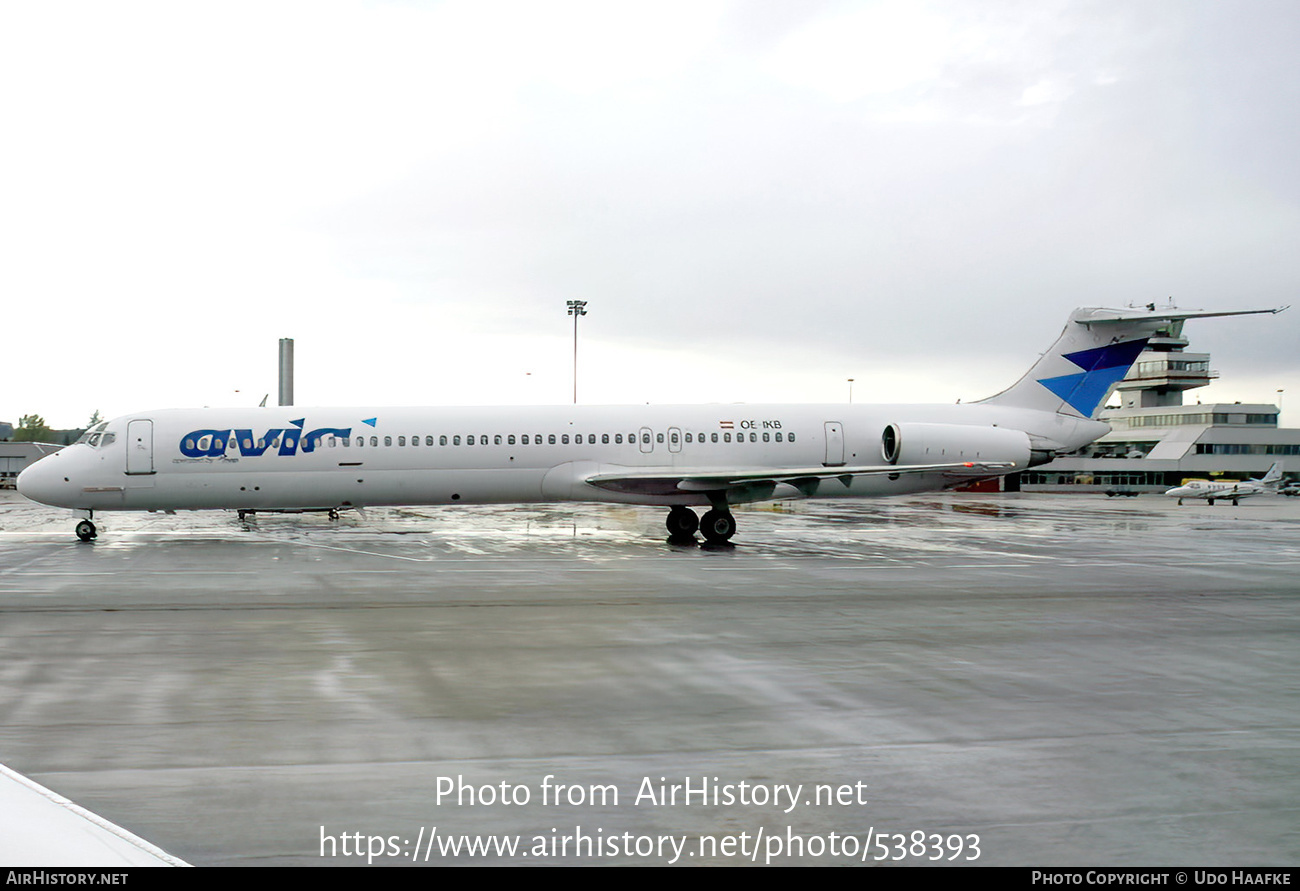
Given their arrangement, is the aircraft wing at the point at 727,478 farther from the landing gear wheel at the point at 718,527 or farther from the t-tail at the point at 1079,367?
the t-tail at the point at 1079,367

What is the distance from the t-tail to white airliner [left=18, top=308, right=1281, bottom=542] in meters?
0.52

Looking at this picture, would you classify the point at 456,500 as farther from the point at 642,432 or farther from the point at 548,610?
the point at 548,610

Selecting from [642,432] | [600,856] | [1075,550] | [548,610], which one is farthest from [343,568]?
[1075,550]

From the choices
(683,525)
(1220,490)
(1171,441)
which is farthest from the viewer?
(1171,441)

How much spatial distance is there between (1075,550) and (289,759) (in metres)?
19.7

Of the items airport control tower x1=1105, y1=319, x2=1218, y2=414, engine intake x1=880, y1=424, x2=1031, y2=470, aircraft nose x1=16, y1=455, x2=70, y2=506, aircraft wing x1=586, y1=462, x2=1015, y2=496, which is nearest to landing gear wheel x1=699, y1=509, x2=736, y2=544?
aircraft wing x1=586, y1=462, x2=1015, y2=496

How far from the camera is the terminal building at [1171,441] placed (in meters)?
84.5

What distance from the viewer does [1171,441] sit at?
289 feet

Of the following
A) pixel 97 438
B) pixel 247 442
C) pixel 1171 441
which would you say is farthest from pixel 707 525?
pixel 1171 441

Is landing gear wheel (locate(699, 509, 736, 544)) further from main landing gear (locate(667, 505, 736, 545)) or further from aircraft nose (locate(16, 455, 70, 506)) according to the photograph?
aircraft nose (locate(16, 455, 70, 506))

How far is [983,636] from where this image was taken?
1112 cm

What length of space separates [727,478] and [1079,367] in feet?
38.1

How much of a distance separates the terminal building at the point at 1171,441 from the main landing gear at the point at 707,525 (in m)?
59.5

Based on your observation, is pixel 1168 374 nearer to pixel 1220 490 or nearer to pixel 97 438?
pixel 1220 490
